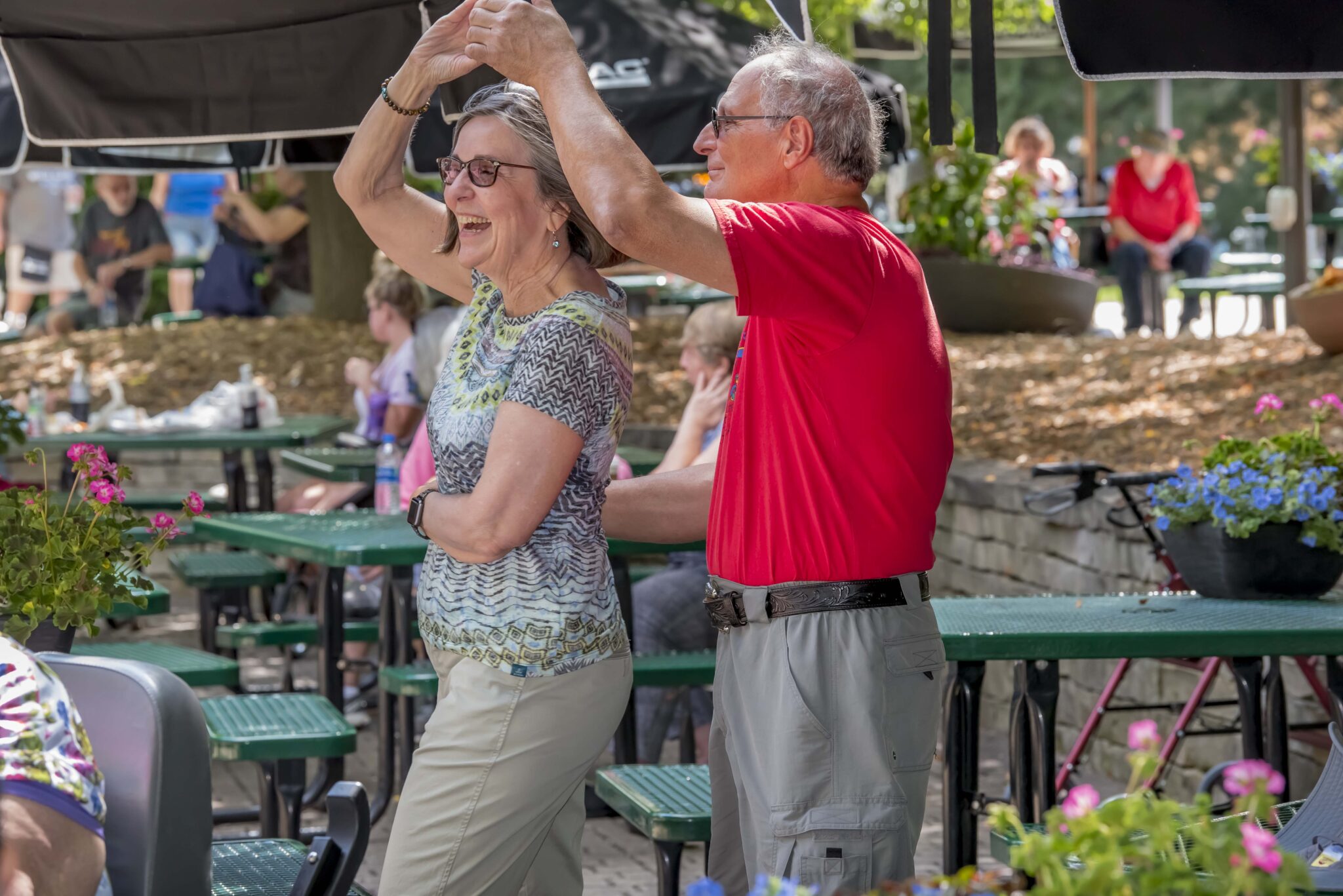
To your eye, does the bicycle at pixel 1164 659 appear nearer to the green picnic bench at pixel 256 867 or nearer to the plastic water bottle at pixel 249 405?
the green picnic bench at pixel 256 867

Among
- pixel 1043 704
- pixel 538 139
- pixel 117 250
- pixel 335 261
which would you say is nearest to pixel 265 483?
pixel 335 261

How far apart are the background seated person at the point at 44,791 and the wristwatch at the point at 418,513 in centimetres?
68

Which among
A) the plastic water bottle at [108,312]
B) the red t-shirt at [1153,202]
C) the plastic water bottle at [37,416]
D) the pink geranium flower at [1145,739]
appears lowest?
the pink geranium flower at [1145,739]

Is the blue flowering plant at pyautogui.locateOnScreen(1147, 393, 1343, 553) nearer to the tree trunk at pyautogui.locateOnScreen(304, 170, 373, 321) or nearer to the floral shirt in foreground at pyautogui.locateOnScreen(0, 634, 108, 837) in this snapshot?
the floral shirt in foreground at pyautogui.locateOnScreen(0, 634, 108, 837)

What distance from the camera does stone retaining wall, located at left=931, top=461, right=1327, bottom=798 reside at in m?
5.59

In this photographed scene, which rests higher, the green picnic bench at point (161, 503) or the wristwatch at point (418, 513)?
the wristwatch at point (418, 513)

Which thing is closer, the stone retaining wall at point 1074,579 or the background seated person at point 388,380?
the stone retaining wall at point 1074,579

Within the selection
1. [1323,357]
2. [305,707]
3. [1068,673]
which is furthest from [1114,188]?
[305,707]

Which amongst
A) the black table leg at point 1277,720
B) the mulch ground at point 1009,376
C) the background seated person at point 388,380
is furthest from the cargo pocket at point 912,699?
the background seated person at point 388,380

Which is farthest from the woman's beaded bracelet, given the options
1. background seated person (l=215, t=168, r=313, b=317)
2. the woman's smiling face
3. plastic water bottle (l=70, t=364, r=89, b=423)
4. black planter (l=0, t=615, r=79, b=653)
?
background seated person (l=215, t=168, r=313, b=317)

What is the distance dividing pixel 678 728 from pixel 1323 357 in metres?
3.70

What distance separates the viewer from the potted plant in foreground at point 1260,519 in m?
4.05

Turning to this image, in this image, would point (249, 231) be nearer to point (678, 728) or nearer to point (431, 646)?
point (678, 728)

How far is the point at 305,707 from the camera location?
4605 millimetres
